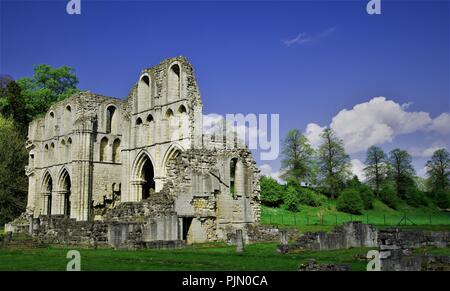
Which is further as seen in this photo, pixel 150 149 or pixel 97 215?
pixel 97 215

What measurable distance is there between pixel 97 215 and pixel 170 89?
40.0 feet

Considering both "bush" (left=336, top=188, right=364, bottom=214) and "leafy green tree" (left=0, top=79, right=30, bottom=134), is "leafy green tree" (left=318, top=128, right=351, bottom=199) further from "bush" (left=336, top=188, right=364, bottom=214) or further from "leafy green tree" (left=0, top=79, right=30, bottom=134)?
"leafy green tree" (left=0, top=79, right=30, bottom=134)

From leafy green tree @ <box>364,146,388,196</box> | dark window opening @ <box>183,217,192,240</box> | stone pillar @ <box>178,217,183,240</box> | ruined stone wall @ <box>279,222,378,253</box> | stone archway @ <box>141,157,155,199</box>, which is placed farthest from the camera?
leafy green tree @ <box>364,146,388,196</box>

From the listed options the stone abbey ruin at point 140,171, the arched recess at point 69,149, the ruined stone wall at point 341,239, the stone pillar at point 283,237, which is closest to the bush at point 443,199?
the stone abbey ruin at point 140,171

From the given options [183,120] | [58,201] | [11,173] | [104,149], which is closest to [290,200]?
[104,149]

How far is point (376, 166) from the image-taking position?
6344 cm

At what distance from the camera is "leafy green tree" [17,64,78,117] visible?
5003 cm

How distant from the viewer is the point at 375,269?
36.3 feet

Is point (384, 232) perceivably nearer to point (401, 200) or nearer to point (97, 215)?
point (97, 215)

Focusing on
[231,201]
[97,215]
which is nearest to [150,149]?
[97,215]

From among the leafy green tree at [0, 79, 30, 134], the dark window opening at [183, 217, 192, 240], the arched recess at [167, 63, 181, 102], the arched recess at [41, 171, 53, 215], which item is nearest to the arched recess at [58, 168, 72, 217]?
the arched recess at [41, 171, 53, 215]

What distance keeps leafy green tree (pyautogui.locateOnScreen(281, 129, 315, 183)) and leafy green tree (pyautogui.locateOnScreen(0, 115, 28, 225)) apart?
90.1 ft

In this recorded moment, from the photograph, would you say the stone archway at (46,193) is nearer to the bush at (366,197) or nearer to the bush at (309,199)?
the bush at (309,199)
